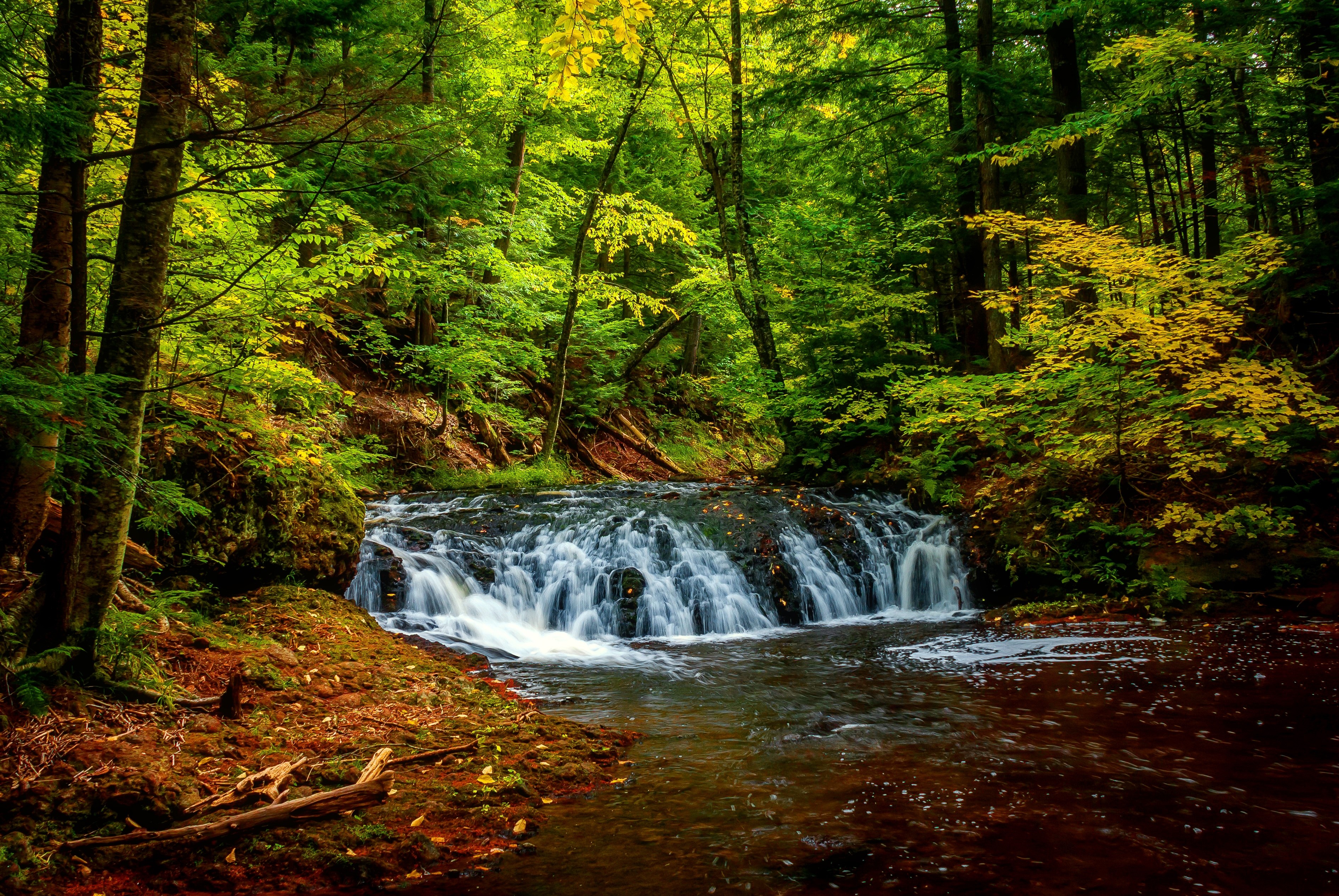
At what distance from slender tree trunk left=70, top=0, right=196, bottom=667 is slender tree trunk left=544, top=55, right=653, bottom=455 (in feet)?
36.1

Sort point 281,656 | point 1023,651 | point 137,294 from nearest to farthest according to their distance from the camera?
point 137,294 < point 281,656 < point 1023,651

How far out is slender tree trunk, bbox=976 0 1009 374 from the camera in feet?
35.2

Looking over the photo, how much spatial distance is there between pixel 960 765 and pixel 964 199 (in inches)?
450

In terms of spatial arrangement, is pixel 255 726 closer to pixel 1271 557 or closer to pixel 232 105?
pixel 232 105

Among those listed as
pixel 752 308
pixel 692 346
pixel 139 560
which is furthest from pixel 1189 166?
pixel 692 346

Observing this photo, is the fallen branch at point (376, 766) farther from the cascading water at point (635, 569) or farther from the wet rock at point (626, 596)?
the wet rock at point (626, 596)

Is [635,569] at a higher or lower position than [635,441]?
lower

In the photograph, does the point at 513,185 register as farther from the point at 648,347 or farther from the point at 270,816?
the point at 270,816

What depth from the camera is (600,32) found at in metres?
3.39

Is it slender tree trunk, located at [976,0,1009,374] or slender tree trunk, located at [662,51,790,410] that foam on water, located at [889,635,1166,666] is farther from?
slender tree trunk, located at [662,51,790,410]

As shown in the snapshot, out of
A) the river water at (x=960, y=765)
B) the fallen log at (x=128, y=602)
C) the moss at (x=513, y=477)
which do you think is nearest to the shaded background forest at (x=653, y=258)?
the moss at (x=513, y=477)

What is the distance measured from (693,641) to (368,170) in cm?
980

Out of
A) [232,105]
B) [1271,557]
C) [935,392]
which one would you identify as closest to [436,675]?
[232,105]

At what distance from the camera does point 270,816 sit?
2.74 m
